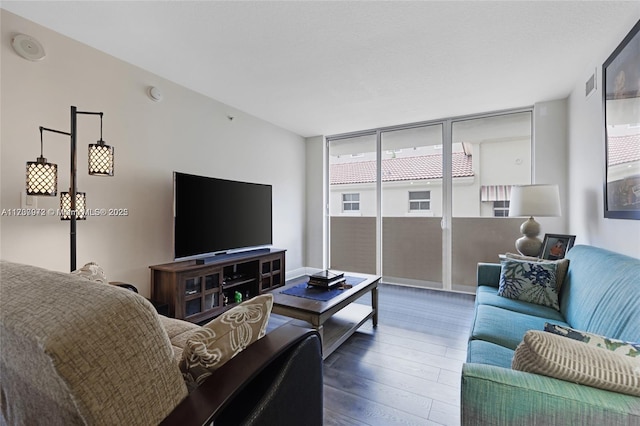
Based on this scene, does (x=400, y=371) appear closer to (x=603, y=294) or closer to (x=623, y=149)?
(x=603, y=294)

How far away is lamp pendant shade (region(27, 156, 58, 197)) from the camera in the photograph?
173 centimetres

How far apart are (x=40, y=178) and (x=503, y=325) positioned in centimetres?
293

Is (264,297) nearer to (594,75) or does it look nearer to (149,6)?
(149,6)

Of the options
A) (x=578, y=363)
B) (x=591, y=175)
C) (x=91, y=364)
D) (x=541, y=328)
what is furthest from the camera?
(x=591, y=175)

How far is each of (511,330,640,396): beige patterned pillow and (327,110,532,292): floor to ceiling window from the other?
330 cm

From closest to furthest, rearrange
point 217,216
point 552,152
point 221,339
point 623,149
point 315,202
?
point 221,339, point 623,149, point 217,216, point 552,152, point 315,202

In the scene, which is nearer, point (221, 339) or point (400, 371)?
point (221, 339)

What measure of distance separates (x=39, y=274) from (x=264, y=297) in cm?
66

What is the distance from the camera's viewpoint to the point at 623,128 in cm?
192

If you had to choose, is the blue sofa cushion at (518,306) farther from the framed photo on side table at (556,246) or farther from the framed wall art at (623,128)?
the framed photo on side table at (556,246)

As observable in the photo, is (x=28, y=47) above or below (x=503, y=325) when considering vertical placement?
above

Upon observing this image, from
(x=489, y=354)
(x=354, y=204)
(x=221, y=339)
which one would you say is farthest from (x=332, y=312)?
(x=354, y=204)

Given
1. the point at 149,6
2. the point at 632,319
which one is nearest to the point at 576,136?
the point at 632,319

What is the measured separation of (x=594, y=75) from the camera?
2.47 metres
